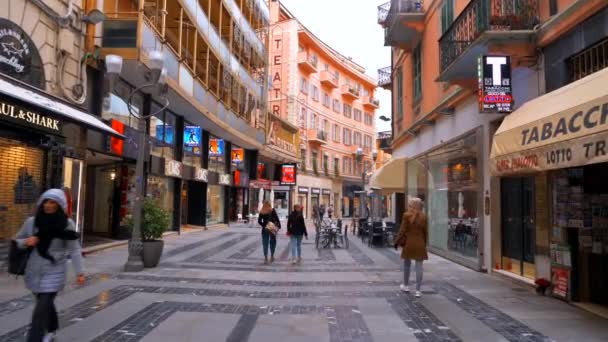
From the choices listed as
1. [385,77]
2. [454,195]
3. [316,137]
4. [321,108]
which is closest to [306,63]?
[321,108]

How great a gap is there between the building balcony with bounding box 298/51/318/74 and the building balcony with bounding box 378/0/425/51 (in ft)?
101

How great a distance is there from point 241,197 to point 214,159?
6.85 meters

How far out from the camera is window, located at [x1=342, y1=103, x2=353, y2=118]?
6301 centimetres

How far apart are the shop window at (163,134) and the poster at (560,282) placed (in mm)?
14673

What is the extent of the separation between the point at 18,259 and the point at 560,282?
794 cm

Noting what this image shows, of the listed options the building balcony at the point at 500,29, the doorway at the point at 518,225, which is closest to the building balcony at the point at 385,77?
the building balcony at the point at 500,29

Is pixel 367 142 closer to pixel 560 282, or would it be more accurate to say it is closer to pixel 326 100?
pixel 326 100

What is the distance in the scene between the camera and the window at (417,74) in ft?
59.6

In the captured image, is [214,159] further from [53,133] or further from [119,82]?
[53,133]

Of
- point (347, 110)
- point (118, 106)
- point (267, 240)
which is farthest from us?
point (347, 110)

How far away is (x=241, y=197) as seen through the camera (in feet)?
114

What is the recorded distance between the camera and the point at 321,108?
185ft

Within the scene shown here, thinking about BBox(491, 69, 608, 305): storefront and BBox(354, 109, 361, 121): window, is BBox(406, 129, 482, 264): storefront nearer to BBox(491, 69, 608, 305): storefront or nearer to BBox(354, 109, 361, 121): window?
BBox(491, 69, 608, 305): storefront

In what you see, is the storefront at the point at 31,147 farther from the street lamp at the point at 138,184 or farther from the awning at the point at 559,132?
the awning at the point at 559,132
